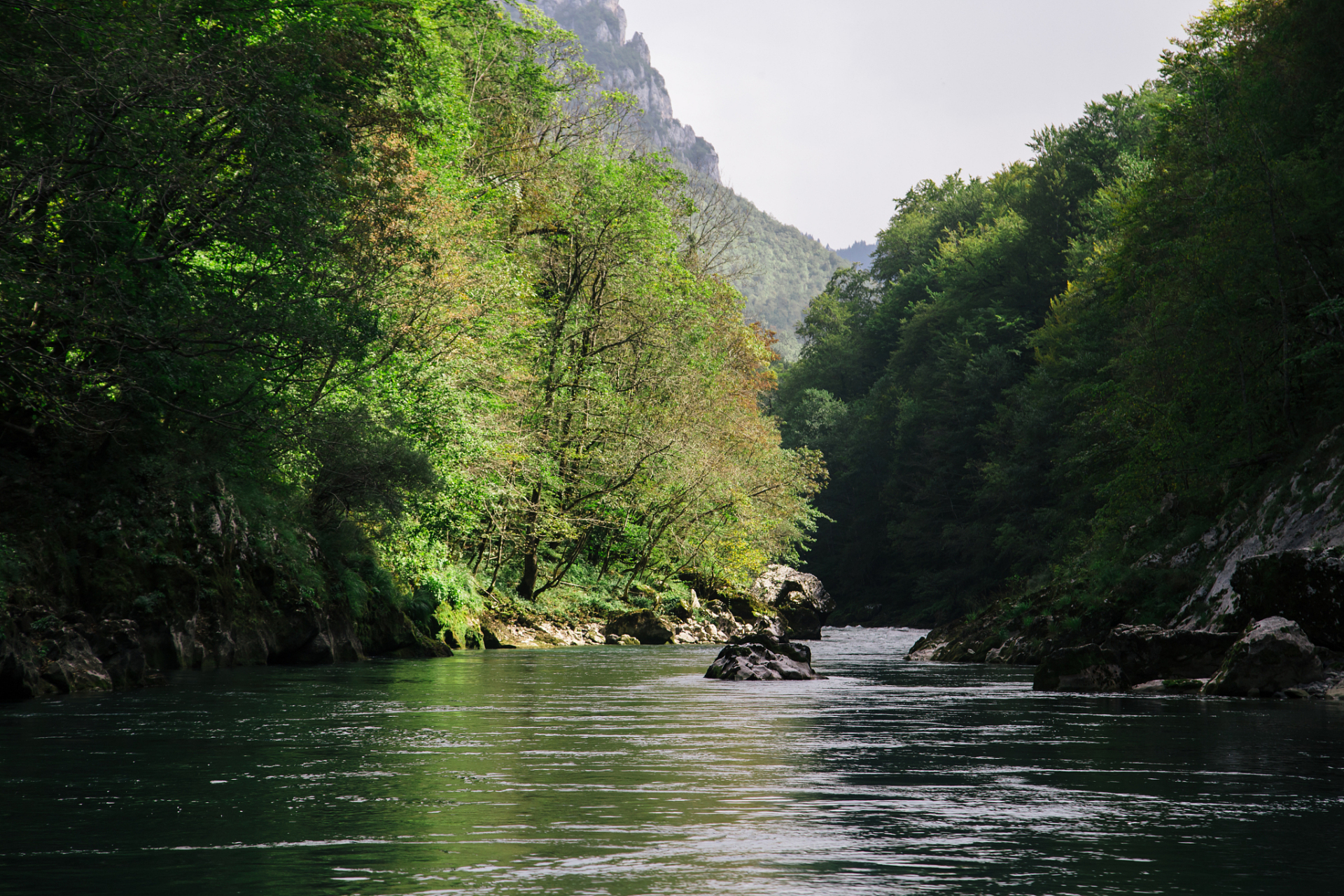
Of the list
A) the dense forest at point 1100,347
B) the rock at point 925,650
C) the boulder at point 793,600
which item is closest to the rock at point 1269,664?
the dense forest at point 1100,347

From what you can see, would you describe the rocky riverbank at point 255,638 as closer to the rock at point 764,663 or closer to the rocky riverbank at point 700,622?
the rocky riverbank at point 700,622

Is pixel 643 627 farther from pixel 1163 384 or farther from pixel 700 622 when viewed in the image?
pixel 1163 384

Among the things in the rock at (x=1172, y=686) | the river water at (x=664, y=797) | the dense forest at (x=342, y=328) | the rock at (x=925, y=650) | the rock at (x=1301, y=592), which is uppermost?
the dense forest at (x=342, y=328)

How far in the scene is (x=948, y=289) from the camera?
211ft

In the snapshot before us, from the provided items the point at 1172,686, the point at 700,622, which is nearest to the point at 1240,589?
the point at 1172,686

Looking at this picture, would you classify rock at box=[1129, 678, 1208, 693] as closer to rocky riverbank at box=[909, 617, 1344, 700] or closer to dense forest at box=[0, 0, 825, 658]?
rocky riverbank at box=[909, 617, 1344, 700]

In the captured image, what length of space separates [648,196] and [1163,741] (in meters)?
26.9

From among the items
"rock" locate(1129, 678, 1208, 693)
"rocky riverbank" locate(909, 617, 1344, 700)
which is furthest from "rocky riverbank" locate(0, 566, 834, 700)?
"rock" locate(1129, 678, 1208, 693)

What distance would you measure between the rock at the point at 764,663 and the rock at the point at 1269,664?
579 centimetres

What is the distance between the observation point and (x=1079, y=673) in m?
14.6

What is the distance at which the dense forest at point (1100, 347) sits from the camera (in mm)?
19859

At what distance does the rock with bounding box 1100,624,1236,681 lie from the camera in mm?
14586

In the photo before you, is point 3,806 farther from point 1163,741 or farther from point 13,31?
point 13,31

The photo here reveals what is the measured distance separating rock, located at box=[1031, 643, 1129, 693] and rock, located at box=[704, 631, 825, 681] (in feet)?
11.5
